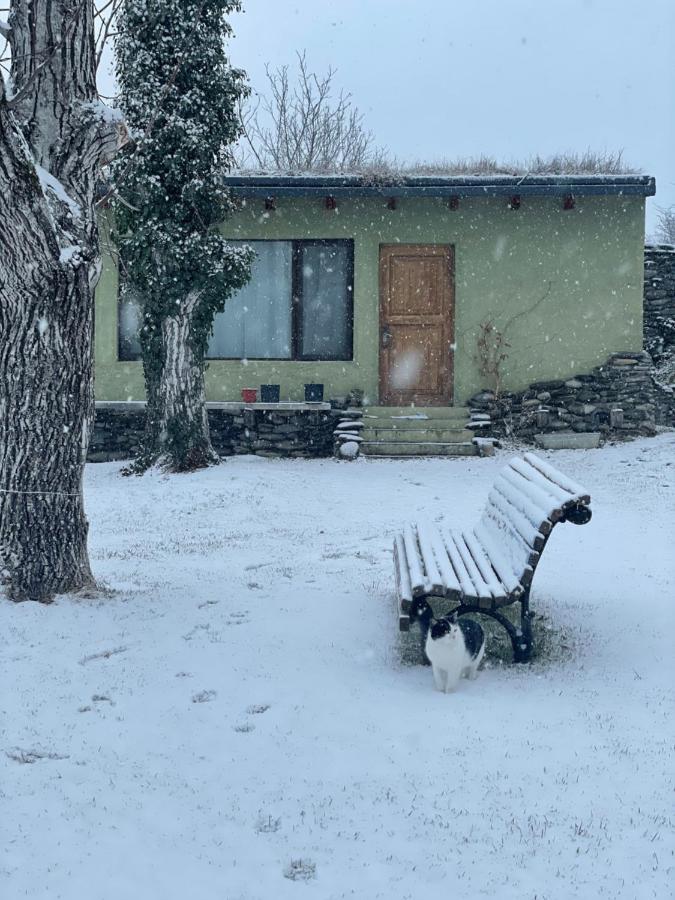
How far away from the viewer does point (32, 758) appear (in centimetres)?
323

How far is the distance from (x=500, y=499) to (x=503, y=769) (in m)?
2.14

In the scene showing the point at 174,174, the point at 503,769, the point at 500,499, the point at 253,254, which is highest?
the point at 174,174

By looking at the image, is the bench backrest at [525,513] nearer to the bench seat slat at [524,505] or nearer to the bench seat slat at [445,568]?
the bench seat slat at [524,505]

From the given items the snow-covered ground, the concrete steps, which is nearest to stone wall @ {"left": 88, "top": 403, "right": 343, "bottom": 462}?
the concrete steps

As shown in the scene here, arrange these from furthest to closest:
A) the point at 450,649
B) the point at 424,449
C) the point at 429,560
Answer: the point at 424,449 → the point at 429,560 → the point at 450,649

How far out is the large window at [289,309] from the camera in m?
12.3

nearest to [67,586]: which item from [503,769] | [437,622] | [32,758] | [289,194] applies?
[32,758]

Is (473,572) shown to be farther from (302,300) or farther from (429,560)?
(302,300)

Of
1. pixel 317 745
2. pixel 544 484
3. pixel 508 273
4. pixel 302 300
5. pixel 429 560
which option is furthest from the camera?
pixel 302 300

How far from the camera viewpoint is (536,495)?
429 cm

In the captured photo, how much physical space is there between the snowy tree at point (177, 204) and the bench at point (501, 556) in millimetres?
5673

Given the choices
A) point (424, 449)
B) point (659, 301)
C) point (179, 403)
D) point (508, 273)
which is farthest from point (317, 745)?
point (659, 301)

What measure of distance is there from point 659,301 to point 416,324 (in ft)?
15.2

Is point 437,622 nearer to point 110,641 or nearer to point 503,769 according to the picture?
point 503,769
